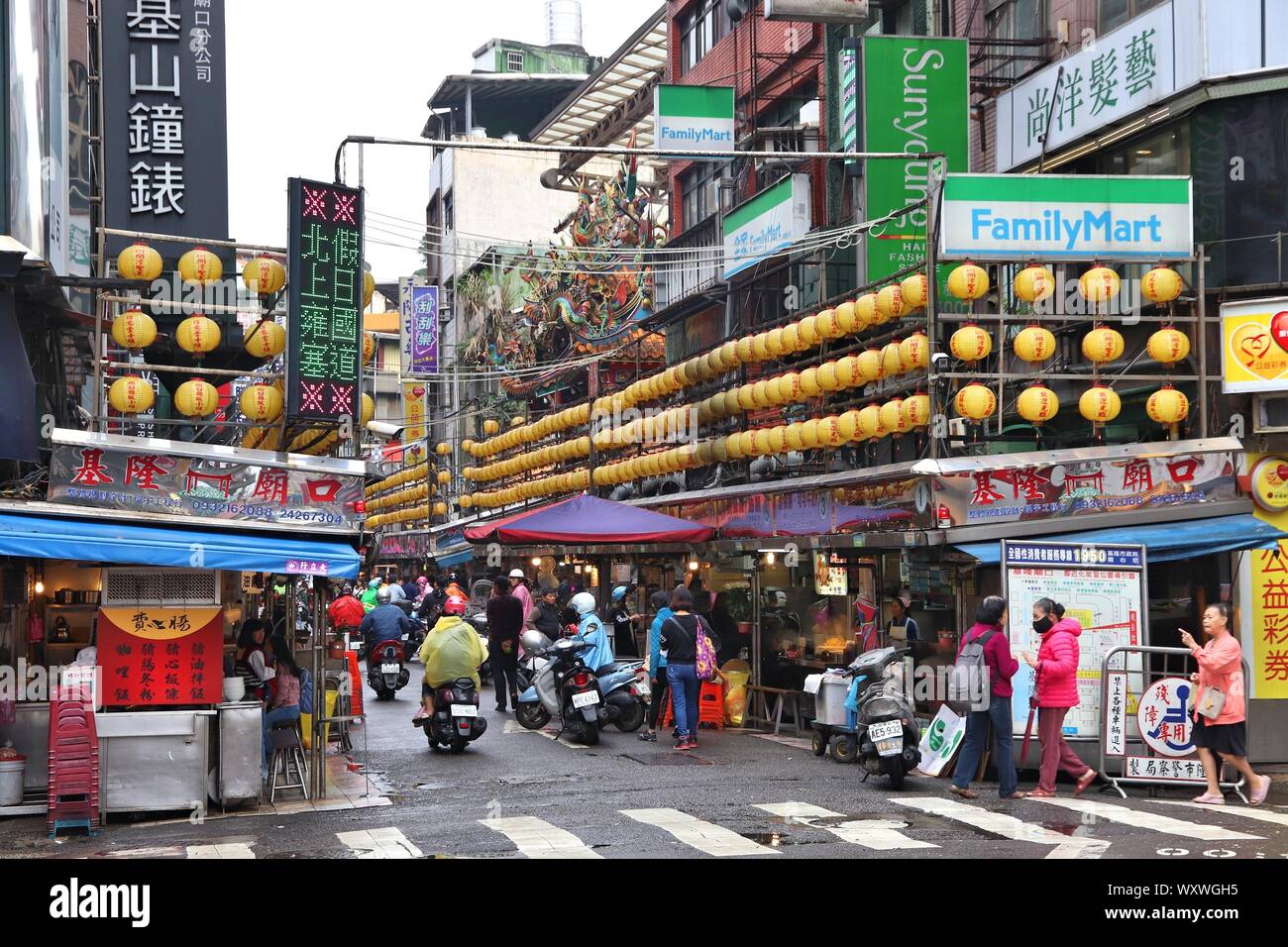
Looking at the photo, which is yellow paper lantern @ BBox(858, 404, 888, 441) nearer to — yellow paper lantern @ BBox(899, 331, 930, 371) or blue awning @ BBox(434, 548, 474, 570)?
yellow paper lantern @ BBox(899, 331, 930, 371)

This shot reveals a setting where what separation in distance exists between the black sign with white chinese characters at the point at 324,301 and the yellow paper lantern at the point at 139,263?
1.33 meters

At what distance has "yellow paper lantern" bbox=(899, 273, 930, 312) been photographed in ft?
59.0

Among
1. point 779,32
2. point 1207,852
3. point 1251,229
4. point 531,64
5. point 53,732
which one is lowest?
point 1207,852

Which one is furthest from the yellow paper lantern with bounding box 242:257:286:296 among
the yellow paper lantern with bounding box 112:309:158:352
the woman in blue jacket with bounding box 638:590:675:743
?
the woman in blue jacket with bounding box 638:590:675:743

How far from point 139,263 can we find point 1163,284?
11728mm

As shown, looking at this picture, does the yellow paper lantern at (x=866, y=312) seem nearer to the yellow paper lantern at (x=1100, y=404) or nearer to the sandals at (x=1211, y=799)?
the yellow paper lantern at (x=1100, y=404)

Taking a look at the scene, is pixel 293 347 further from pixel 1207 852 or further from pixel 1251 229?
pixel 1251 229

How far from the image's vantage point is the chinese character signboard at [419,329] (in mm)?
49594

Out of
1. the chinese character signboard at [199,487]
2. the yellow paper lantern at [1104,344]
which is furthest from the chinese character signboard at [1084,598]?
the chinese character signboard at [199,487]

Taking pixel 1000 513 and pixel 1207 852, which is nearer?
pixel 1207 852

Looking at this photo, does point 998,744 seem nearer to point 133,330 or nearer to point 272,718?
point 272,718

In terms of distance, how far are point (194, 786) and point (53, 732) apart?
142 cm
